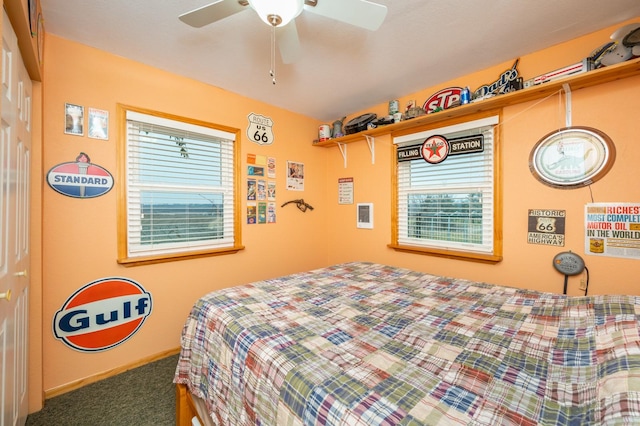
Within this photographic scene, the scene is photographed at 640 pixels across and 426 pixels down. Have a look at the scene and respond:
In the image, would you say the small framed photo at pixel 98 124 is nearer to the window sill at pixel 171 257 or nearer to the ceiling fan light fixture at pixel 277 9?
the window sill at pixel 171 257

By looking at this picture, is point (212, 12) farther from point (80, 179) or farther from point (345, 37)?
point (80, 179)

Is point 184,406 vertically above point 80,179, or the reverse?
point 80,179

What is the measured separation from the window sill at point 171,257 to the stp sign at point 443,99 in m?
2.38

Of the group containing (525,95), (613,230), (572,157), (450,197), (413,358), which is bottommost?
(413,358)

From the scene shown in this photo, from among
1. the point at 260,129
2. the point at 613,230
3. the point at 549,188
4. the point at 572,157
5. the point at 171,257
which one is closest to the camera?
the point at 613,230

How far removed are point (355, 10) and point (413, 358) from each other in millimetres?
1603

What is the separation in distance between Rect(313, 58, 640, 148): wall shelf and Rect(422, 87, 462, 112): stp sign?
14 centimetres

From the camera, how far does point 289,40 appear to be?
61.4 inches

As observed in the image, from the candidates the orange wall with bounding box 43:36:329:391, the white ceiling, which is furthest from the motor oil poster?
the orange wall with bounding box 43:36:329:391

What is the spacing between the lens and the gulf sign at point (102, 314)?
6.15ft

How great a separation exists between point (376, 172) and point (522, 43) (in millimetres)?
1601

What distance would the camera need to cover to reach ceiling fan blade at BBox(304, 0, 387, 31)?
1.26 metres

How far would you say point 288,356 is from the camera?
94 centimetres

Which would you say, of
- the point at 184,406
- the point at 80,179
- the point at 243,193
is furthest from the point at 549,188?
the point at 80,179
